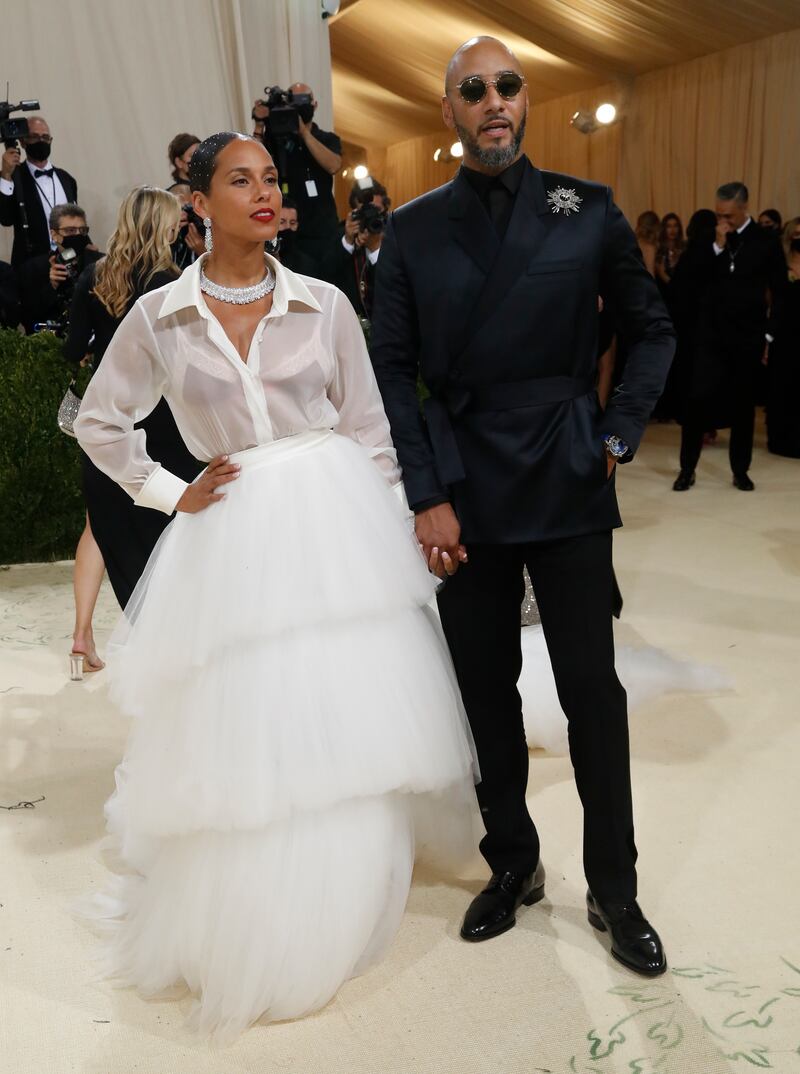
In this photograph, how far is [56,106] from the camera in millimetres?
7805

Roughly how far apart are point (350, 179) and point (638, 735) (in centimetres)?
1763

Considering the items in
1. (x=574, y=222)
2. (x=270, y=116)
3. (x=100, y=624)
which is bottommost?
(x=100, y=624)

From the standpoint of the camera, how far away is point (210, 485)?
2262mm

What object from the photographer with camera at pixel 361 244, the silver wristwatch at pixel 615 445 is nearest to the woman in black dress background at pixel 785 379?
the photographer with camera at pixel 361 244

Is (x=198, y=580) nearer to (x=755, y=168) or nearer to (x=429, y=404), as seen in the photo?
(x=429, y=404)

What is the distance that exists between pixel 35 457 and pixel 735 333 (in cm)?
431

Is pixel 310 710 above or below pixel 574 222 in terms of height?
below

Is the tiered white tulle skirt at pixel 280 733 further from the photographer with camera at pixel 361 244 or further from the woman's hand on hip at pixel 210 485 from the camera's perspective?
the photographer with camera at pixel 361 244

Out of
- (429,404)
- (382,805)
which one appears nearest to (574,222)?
(429,404)

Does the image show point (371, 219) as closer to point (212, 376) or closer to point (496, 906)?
point (212, 376)

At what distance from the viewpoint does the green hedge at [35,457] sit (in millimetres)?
5668

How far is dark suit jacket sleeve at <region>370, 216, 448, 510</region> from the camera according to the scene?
2277mm

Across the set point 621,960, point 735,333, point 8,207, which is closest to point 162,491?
point 621,960

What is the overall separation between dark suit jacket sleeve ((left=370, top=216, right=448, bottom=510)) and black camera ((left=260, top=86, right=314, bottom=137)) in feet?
14.8
